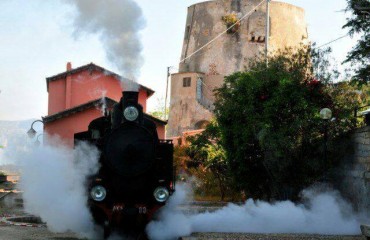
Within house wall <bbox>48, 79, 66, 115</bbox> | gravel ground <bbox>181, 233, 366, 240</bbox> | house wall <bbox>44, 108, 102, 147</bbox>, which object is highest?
house wall <bbox>48, 79, 66, 115</bbox>

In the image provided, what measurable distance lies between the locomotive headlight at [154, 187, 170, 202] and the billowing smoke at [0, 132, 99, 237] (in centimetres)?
135

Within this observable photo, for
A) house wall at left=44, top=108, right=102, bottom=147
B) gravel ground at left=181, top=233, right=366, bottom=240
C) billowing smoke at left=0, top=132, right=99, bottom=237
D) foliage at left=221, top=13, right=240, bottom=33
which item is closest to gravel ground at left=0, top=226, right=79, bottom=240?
billowing smoke at left=0, top=132, right=99, bottom=237

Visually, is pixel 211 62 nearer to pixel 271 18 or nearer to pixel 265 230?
pixel 271 18

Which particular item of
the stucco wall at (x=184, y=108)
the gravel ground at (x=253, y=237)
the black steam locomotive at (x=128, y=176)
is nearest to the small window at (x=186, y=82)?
the stucco wall at (x=184, y=108)

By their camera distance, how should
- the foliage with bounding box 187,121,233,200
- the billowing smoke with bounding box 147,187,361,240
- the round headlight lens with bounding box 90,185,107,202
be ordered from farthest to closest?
the foliage with bounding box 187,121,233,200 → the billowing smoke with bounding box 147,187,361,240 → the round headlight lens with bounding box 90,185,107,202

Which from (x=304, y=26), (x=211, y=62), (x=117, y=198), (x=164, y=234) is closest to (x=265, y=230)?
(x=164, y=234)

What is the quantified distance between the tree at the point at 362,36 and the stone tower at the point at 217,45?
145ft

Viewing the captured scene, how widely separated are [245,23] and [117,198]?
5184cm

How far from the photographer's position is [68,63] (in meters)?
48.8

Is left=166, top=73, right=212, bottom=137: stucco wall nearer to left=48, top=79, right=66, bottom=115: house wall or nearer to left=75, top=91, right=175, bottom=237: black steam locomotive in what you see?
left=48, top=79, right=66, bottom=115: house wall

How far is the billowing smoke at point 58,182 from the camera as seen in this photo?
595 inches

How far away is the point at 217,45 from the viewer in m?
64.8

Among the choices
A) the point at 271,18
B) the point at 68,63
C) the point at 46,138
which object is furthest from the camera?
the point at 271,18

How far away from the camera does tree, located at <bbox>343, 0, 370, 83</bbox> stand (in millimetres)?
18594
